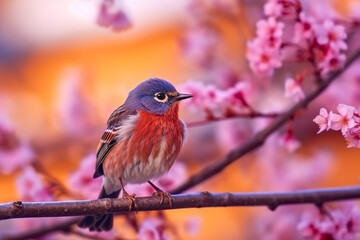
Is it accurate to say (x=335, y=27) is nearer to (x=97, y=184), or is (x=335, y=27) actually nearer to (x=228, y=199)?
(x=228, y=199)

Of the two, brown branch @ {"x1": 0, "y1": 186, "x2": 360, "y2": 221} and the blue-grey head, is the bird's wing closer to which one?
the blue-grey head

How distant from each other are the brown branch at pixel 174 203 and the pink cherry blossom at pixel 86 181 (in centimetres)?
77

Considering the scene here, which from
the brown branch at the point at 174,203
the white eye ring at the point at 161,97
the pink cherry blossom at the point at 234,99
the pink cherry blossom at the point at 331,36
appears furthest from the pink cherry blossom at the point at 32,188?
the pink cherry blossom at the point at 331,36

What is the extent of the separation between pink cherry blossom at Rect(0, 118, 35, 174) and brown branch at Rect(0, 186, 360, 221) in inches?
47.5

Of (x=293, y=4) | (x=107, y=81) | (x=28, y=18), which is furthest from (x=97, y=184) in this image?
(x=28, y=18)

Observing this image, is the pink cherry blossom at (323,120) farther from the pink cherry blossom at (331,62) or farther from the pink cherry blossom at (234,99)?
the pink cherry blossom at (234,99)

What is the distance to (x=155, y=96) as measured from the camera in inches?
124

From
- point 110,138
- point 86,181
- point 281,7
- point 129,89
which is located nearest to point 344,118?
point 281,7

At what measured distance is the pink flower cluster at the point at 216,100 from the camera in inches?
120

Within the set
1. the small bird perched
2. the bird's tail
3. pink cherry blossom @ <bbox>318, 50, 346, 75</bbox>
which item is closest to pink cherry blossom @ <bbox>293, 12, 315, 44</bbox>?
pink cherry blossom @ <bbox>318, 50, 346, 75</bbox>

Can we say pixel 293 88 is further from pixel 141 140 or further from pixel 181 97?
pixel 141 140

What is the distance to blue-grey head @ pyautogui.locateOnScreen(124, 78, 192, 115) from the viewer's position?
313 cm

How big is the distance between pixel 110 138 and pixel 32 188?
1.63ft

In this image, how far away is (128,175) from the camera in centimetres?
308
